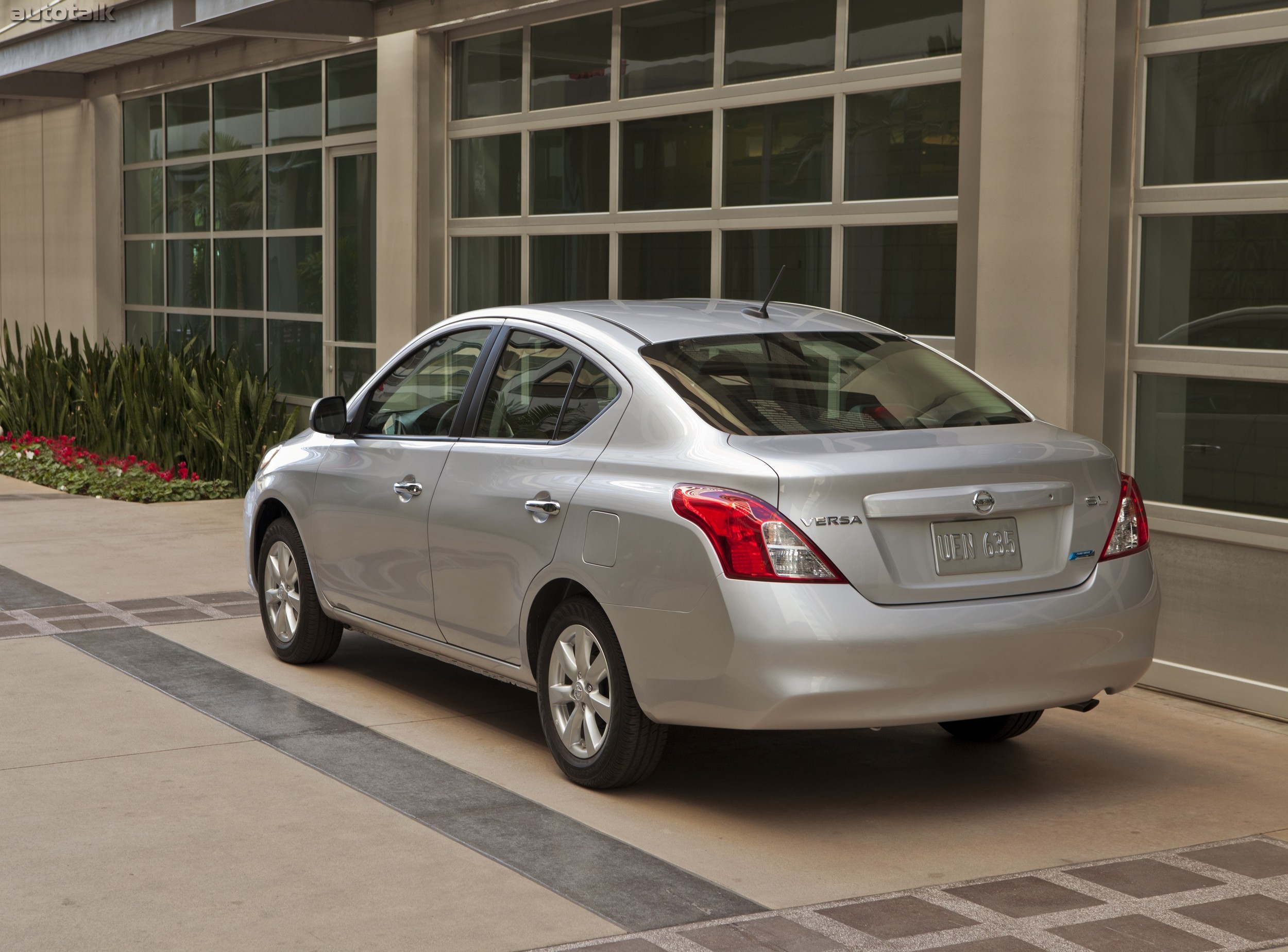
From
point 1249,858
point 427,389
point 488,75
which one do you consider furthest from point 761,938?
point 488,75

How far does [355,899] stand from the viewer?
14.7ft

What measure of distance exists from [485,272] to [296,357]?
11.6ft

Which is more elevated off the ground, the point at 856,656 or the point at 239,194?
the point at 239,194

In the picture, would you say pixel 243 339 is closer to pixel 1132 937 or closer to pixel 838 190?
pixel 838 190

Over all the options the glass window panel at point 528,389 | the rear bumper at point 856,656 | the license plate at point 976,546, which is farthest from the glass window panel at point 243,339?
the license plate at point 976,546

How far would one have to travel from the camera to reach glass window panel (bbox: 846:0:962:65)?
8344mm

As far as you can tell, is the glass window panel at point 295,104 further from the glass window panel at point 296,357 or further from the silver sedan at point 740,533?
the silver sedan at point 740,533

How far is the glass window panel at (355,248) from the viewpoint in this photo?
1387 cm

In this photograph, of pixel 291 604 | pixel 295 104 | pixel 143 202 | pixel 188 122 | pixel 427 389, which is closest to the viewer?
pixel 427 389

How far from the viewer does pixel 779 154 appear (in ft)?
31.1

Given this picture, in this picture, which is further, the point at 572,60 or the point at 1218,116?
the point at 572,60

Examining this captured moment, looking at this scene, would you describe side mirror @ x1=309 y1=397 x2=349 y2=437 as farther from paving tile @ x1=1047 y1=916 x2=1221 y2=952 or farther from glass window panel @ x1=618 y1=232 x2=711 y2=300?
paving tile @ x1=1047 y1=916 x2=1221 y2=952

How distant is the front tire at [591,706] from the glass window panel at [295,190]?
985 cm

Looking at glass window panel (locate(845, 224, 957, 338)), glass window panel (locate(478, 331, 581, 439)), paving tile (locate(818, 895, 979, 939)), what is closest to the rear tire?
paving tile (locate(818, 895, 979, 939))
